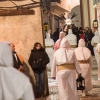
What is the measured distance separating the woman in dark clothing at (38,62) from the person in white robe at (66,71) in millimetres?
1921

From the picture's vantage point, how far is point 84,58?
11711 millimetres

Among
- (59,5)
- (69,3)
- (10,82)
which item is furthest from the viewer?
(69,3)

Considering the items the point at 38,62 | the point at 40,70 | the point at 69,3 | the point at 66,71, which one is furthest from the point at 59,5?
the point at 66,71

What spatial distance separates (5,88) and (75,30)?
1651 centimetres

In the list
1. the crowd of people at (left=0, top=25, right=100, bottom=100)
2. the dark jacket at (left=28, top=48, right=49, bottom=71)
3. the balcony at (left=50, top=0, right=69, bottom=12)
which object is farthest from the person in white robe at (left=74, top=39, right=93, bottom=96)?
the balcony at (left=50, top=0, right=69, bottom=12)

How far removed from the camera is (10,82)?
4219mm

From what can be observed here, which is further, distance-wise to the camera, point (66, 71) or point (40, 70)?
point (40, 70)

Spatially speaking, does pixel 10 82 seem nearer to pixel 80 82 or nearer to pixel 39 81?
pixel 80 82

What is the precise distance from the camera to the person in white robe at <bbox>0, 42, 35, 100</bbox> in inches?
165

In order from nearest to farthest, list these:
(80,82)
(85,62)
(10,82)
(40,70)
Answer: (10,82), (80,82), (85,62), (40,70)

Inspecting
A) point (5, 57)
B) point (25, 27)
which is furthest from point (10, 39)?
point (5, 57)

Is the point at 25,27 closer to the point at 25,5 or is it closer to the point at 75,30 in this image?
the point at 25,5

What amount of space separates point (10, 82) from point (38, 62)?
754cm

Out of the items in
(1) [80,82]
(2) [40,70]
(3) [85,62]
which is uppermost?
(3) [85,62]
